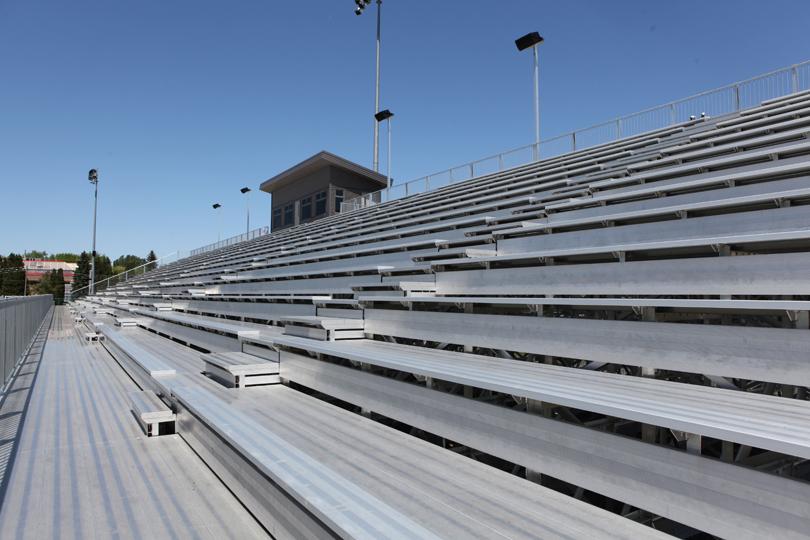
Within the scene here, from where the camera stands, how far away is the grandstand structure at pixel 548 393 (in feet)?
6.36

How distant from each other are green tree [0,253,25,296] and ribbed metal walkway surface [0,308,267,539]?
64.4 metres

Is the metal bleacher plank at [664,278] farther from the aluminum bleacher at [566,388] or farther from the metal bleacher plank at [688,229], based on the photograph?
the metal bleacher plank at [688,229]

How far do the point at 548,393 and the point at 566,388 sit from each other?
0.60 feet

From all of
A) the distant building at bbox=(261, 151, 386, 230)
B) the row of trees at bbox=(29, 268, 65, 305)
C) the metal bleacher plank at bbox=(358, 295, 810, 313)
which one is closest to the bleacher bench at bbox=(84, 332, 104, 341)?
the distant building at bbox=(261, 151, 386, 230)

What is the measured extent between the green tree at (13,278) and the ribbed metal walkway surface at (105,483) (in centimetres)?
6442

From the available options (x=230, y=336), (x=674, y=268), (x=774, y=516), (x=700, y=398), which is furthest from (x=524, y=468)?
(x=230, y=336)

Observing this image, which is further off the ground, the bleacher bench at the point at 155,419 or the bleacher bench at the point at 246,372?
the bleacher bench at the point at 246,372

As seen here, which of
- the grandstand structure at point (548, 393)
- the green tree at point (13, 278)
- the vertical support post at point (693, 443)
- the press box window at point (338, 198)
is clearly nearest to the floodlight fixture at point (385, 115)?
the press box window at point (338, 198)

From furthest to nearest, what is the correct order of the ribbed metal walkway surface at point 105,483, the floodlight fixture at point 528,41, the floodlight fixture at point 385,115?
1. the floodlight fixture at point 385,115
2. the floodlight fixture at point 528,41
3. the ribbed metal walkway surface at point 105,483

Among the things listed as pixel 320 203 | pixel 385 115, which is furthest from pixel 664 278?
pixel 320 203

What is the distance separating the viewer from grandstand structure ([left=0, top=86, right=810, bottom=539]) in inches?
76.4

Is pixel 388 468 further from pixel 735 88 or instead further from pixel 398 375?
pixel 735 88

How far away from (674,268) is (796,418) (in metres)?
1.44

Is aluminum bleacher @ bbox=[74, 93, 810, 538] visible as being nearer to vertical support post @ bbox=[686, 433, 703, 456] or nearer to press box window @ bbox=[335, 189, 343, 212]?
vertical support post @ bbox=[686, 433, 703, 456]
